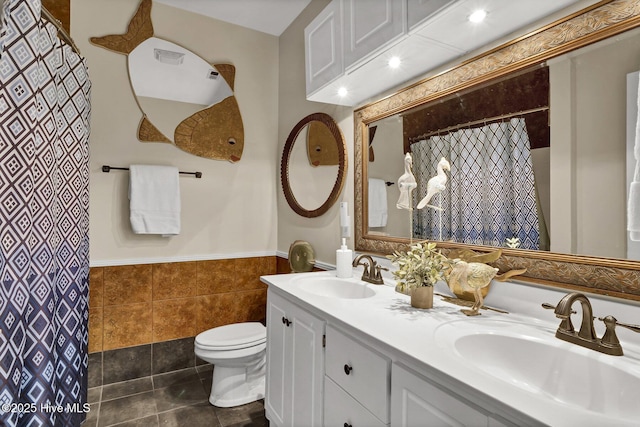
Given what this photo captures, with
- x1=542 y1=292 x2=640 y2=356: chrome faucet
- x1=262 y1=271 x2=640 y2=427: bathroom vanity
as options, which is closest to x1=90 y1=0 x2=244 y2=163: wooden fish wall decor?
x1=262 y1=271 x2=640 y2=427: bathroom vanity

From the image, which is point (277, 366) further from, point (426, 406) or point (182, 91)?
point (182, 91)

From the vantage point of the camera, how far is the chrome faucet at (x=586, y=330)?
0.83 m

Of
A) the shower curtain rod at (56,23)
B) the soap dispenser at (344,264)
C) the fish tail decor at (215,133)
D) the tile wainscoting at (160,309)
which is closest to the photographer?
the shower curtain rod at (56,23)

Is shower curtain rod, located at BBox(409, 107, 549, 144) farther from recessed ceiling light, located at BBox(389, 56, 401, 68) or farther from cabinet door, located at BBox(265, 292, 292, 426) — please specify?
cabinet door, located at BBox(265, 292, 292, 426)

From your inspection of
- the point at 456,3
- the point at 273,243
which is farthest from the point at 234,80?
the point at 456,3

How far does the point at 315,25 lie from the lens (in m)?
1.81

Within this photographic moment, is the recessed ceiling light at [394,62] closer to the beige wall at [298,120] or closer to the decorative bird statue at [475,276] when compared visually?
the beige wall at [298,120]

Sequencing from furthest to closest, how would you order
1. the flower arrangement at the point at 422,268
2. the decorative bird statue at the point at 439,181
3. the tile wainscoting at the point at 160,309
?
the tile wainscoting at the point at 160,309 < the decorative bird statue at the point at 439,181 < the flower arrangement at the point at 422,268

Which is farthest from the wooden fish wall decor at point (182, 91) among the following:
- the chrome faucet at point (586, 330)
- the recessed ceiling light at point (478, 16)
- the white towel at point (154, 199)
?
the chrome faucet at point (586, 330)

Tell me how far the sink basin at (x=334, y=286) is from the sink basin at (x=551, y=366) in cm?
69

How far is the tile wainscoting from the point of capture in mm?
2268

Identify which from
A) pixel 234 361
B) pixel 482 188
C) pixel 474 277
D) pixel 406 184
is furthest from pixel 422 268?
pixel 234 361

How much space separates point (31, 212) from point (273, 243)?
1795mm

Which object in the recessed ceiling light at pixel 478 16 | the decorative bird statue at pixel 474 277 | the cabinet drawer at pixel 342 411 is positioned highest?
the recessed ceiling light at pixel 478 16
